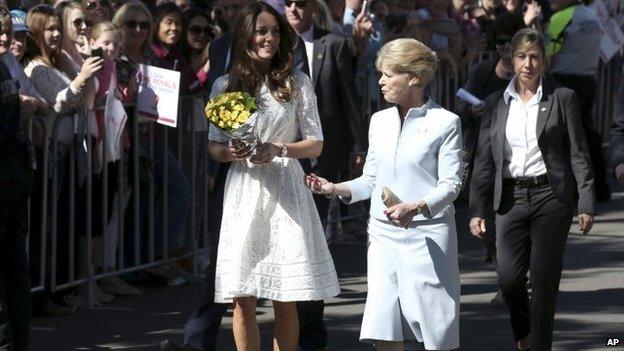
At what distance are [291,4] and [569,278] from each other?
3026mm

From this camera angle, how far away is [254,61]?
320 inches

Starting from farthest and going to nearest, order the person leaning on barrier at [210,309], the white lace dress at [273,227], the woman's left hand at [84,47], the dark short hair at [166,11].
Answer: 1. the dark short hair at [166,11]
2. the woman's left hand at [84,47]
3. the person leaning on barrier at [210,309]
4. the white lace dress at [273,227]

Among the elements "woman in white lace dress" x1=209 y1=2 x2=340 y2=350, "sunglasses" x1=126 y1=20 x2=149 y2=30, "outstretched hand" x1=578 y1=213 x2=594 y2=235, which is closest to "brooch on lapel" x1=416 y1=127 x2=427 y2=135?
"woman in white lace dress" x1=209 y1=2 x2=340 y2=350

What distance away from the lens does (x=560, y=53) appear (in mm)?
16188

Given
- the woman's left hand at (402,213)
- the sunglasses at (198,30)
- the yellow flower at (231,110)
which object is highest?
the sunglasses at (198,30)

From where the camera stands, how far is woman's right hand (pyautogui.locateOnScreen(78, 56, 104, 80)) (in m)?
10.1

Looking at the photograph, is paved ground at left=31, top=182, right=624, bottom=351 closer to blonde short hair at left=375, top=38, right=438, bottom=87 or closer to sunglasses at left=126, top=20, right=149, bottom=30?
sunglasses at left=126, top=20, right=149, bottom=30

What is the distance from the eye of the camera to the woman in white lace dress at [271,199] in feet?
26.2

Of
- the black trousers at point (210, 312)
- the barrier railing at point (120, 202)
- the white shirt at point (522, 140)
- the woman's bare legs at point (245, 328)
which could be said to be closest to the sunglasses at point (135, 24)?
the barrier railing at point (120, 202)

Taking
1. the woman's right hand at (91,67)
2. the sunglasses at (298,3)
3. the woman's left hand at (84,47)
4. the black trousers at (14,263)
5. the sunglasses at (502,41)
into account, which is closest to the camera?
the black trousers at (14,263)

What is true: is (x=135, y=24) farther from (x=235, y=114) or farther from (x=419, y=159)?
(x=419, y=159)

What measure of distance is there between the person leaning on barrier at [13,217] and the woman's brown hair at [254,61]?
3.55 ft

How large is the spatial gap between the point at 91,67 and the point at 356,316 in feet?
7.53

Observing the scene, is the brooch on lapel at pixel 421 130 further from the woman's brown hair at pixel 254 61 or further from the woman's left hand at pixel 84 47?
the woman's left hand at pixel 84 47
